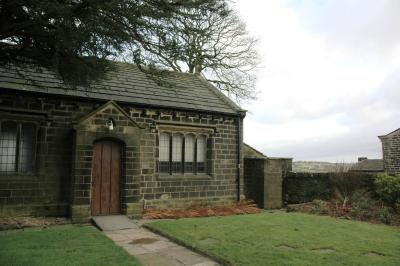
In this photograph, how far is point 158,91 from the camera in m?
15.4

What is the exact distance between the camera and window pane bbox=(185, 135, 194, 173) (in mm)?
15289

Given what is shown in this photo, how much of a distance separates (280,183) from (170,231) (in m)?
8.88

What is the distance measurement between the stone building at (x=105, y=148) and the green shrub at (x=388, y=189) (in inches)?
247

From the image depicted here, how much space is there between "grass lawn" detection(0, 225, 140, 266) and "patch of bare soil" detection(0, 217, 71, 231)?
458 millimetres

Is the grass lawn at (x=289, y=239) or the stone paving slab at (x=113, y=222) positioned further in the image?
the stone paving slab at (x=113, y=222)

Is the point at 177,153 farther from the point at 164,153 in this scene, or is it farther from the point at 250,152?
the point at 250,152

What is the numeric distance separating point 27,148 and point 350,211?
11.9m

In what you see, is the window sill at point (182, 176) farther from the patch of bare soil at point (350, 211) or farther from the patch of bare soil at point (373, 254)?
the patch of bare soil at point (373, 254)

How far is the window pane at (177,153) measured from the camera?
1490 cm

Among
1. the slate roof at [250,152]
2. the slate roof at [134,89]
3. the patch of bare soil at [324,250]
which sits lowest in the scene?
the patch of bare soil at [324,250]

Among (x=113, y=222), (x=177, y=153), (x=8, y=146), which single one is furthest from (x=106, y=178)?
(x=177, y=153)

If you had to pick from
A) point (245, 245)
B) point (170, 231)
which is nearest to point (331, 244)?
point (245, 245)

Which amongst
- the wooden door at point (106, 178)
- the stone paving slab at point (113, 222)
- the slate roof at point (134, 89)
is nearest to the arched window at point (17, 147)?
the slate roof at point (134, 89)

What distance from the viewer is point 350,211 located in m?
13.9
